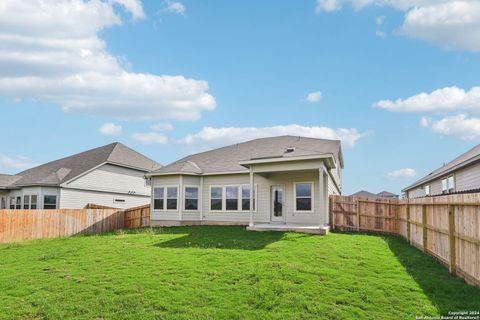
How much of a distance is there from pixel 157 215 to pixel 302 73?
11.2 meters

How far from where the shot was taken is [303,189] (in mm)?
18453

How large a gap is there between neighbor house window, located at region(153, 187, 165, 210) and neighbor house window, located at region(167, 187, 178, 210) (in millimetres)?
424

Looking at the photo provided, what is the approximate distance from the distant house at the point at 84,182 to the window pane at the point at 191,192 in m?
8.33

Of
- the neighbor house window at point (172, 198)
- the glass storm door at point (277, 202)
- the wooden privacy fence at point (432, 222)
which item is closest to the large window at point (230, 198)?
the glass storm door at point (277, 202)

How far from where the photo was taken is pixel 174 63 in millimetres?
16891

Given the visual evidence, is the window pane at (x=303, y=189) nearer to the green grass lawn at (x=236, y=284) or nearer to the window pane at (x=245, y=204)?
the window pane at (x=245, y=204)

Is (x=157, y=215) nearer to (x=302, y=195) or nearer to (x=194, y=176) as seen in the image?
(x=194, y=176)

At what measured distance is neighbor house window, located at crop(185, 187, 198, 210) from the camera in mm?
21312

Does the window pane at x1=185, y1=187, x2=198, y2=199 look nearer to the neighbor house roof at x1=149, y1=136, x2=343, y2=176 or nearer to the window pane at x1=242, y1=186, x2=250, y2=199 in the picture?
the neighbor house roof at x1=149, y1=136, x2=343, y2=176

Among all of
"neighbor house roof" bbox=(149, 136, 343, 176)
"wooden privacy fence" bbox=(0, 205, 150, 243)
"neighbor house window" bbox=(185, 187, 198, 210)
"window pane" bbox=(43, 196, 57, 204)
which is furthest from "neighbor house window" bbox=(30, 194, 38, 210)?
"neighbor house window" bbox=(185, 187, 198, 210)

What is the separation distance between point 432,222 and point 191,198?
45.1ft

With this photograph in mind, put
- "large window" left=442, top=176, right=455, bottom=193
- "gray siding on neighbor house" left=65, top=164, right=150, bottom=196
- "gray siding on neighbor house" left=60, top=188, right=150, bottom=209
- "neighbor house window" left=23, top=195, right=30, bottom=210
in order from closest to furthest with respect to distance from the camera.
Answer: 1. "large window" left=442, top=176, right=455, bottom=193
2. "gray siding on neighbor house" left=60, top=188, right=150, bottom=209
3. "neighbor house window" left=23, top=195, right=30, bottom=210
4. "gray siding on neighbor house" left=65, top=164, right=150, bottom=196

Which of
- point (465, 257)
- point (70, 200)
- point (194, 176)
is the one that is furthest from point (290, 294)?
point (70, 200)

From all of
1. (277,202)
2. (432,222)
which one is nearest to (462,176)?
(432,222)
